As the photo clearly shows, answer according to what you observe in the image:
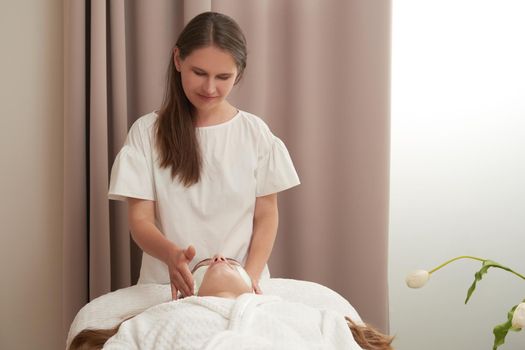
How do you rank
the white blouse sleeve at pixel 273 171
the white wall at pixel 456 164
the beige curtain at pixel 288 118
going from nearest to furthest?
the white blouse sleeve at pixel 273 171
the beige curtain at pixel 288 118
the white wall at pixel 456 164

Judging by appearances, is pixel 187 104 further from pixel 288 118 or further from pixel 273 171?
pixel 288 118

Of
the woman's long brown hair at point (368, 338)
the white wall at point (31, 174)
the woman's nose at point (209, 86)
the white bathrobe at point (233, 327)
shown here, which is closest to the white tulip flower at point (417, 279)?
the woman's long brown hair at point (368, 338)

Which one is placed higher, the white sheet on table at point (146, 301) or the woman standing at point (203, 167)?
the woman standing at point (203, 167)

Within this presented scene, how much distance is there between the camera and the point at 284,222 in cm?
241

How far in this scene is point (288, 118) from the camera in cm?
240

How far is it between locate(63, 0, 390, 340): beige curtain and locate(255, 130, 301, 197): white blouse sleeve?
0.43 meters

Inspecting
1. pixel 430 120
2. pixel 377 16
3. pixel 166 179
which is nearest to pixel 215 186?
pixel 166 179

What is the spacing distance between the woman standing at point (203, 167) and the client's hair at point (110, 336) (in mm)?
321

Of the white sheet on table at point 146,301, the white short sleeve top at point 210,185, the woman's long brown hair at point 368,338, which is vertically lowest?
the woman's long brown hair at point 368,338

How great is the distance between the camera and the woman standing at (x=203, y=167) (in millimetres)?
1769

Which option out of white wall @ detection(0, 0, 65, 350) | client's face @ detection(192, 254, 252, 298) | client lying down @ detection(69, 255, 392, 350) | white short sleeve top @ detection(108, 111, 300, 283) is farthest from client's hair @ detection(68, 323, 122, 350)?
white wall @ detection(0, 0, 65, 350)

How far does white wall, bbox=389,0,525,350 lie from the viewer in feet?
8.29

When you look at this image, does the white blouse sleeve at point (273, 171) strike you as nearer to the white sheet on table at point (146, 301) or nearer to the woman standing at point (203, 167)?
the woman standing at point (203, 167)

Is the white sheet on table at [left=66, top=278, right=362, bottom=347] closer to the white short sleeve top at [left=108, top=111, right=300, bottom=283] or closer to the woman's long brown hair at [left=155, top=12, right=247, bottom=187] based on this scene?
the white short sleeve top at [left=108, top=111, right=300, bottom=283]
